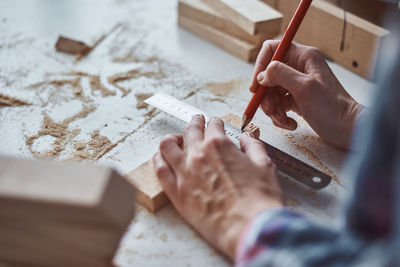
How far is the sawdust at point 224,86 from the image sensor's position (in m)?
1.38

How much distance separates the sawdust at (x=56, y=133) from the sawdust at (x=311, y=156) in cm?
60

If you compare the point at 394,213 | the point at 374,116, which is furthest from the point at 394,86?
the point at 394,213

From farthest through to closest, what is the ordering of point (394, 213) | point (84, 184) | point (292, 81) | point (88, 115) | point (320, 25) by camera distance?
point (320, 25) → point (88, 115) → point (292, 81) → point (84, 184) → point (394, 213)

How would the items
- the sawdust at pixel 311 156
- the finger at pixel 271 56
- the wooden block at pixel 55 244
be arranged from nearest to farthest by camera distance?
1. the wooden block at pixel 55 244
2. the sawdust at pixel 311 156
3. the finger at pixel 271 56

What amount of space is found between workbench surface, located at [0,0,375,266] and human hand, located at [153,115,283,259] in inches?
2.4

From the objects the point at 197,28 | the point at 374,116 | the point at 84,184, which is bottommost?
the point at 197,28

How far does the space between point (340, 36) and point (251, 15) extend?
0.33 meters

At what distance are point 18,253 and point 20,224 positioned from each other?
0.30ft

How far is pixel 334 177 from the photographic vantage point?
1044 mm

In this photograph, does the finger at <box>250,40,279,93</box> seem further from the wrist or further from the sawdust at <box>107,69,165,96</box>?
the wrist

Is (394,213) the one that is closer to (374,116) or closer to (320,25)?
(374,116)

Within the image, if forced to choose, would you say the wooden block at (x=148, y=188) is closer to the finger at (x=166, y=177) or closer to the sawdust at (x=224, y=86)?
the finger at (x=166, y=177)

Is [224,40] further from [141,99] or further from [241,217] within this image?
[241,217]

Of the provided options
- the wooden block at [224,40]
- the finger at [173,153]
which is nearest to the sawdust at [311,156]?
the finger at [173,153]
